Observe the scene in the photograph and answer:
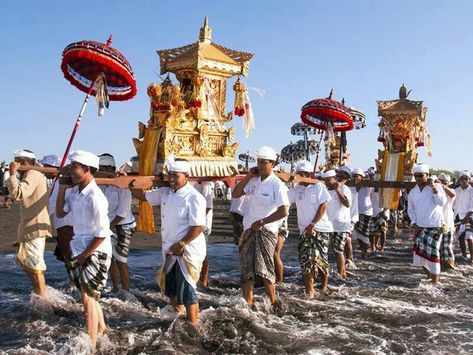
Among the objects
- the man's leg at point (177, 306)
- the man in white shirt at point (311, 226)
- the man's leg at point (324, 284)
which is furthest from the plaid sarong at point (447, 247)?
the man's leg at point (177, 306)

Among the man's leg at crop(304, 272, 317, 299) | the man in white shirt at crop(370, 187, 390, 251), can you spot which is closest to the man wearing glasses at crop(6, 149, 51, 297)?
the man's leg at crop(304, 272, 317, 299)

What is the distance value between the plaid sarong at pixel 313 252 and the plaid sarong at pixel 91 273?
2891 mm

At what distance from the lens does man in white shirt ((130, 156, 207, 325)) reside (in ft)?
14.8

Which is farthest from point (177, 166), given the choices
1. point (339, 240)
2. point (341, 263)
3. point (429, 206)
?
point (429, 206)

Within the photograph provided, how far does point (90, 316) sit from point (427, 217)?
5014 millimetres

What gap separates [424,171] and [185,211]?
13.2ft

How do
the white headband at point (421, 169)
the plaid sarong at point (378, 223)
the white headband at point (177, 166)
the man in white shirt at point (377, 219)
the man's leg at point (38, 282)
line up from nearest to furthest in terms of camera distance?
the white headband at point (177, 166) → the man's leg at point (38, 282) → the white headband at point (421, 169) → the man in white shirt at point (377, 219) → the plaid sarong at point (378, 223)

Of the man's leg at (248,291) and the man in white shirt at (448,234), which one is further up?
the man in white shirt at (448,234)

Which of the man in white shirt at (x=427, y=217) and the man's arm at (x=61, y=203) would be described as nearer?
the man's arm at (x=61, y=203)

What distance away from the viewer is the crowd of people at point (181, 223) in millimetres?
4043

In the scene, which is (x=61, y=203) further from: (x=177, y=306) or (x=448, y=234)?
(x=448, y=234)

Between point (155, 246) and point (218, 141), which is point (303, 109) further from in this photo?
point (155, 246)

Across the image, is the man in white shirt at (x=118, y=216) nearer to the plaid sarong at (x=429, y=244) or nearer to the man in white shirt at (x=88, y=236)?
the man in white shirt at (x=88, y=236)

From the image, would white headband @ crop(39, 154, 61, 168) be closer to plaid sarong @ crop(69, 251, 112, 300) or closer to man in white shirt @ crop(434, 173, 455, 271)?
plaid sarong @ crop(69, 251, 112, 300)
